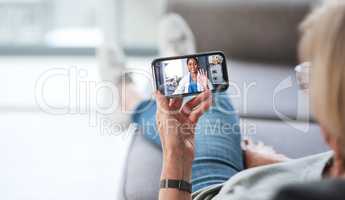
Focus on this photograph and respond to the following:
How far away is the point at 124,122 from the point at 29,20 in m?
1.37

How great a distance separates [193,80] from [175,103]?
0.21 ft

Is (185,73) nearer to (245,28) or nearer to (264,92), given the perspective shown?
(264,92)

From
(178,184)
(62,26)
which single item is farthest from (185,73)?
(62,26)

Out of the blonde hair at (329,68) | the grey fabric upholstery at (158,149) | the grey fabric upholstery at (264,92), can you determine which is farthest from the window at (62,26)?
the blonde hair at (329,68)

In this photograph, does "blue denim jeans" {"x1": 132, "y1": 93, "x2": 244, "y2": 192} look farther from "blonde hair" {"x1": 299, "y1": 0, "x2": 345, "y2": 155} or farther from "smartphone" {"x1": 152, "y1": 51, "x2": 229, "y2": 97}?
"blonde hair" {"x1": 299, "y1": 0, "x2": 345, "y2": 155}

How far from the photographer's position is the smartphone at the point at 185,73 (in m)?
0.99

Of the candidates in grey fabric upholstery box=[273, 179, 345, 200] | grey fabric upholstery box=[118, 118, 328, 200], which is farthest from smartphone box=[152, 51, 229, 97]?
grey fabric upholstery box=[273, 179, 345, 200]

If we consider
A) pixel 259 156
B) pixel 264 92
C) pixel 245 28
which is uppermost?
pixel 245 28

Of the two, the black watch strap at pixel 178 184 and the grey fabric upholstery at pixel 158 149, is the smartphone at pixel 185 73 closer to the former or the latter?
the black watch strap at pixel 178 184

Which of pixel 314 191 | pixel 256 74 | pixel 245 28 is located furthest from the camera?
pixel 245 28

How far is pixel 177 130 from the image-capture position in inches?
38.4

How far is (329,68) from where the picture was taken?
633 millimetres

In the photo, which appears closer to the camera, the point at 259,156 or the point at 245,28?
the point at 259,156

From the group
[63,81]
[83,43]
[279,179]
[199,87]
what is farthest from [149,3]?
[279,179]
